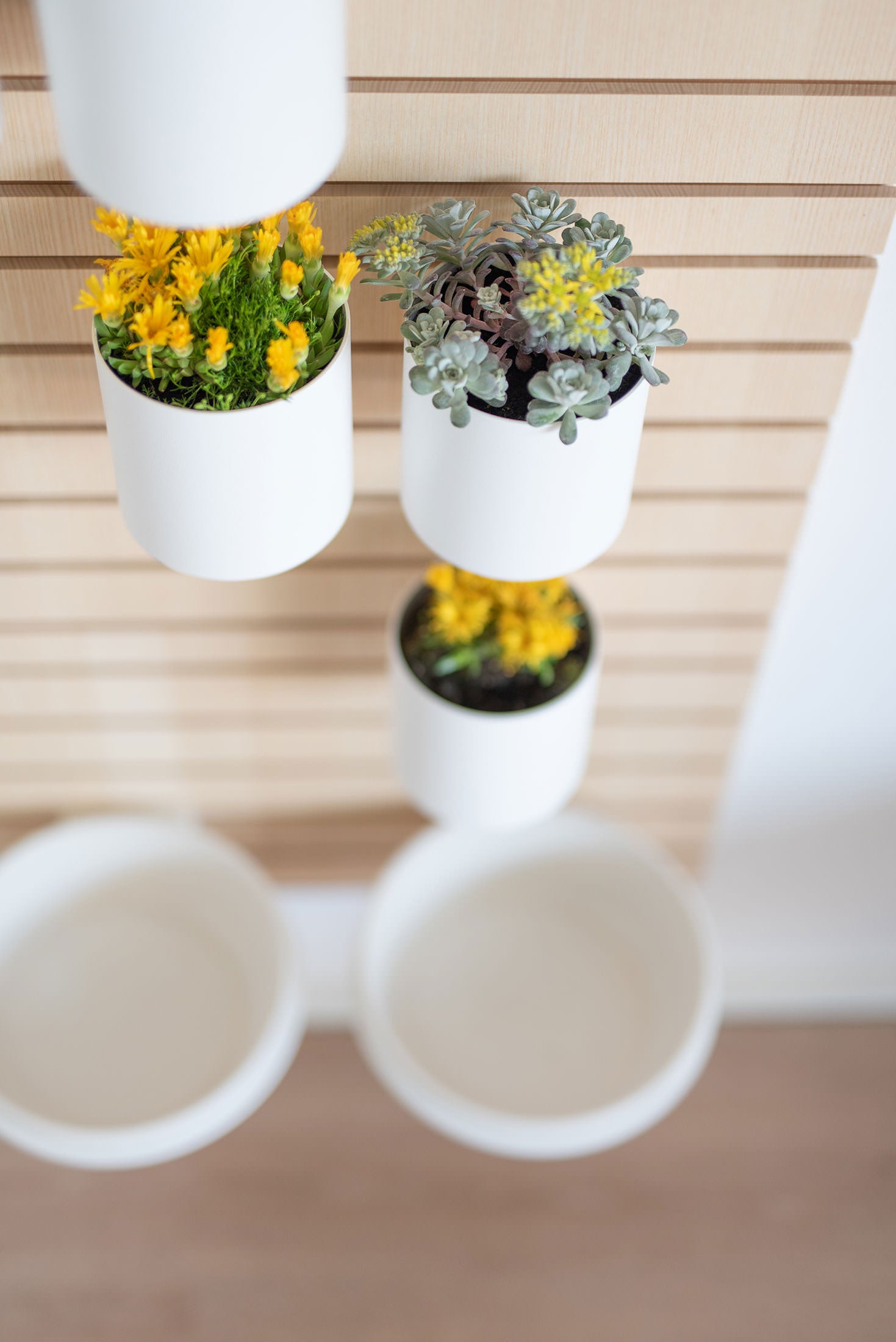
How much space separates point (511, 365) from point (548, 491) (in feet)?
0.39

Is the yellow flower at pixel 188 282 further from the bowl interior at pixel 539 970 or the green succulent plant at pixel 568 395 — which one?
the bowl interior at pixel 539 970

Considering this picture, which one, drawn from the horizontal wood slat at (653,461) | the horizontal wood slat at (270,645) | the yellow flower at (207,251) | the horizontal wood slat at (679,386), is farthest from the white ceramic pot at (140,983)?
the yellow flower at (207,251)

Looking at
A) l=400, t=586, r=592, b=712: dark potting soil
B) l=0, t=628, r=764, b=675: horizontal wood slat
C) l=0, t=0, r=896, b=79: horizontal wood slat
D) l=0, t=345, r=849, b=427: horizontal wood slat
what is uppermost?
l=0, t=0, r=896, b=79: horizontal wood slat

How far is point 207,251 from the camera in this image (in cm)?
94

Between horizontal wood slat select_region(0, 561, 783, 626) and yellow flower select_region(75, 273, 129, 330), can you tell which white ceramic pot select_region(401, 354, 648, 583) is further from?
horizontal wood slat select_region(0, 561, 783, 626)

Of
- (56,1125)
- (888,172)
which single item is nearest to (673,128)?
(888,172)

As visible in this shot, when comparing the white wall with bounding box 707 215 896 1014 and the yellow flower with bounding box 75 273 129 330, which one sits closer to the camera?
Answer: the yellow flower with bounding box 75 273 129 330

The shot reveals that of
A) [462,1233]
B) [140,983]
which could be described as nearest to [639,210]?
[140,983]

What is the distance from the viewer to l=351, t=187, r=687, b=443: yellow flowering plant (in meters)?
0.92

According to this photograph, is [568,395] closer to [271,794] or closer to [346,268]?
[346,268]

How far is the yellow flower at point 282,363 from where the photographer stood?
35.7 inches

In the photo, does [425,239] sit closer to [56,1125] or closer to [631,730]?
[631,730]

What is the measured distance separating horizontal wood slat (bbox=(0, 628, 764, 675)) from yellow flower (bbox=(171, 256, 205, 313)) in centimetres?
64

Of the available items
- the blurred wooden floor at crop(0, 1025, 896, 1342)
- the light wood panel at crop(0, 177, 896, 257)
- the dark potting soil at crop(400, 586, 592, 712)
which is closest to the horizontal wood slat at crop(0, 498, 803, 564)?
the dark potting soil at crop(400, 586, 592, 712)
